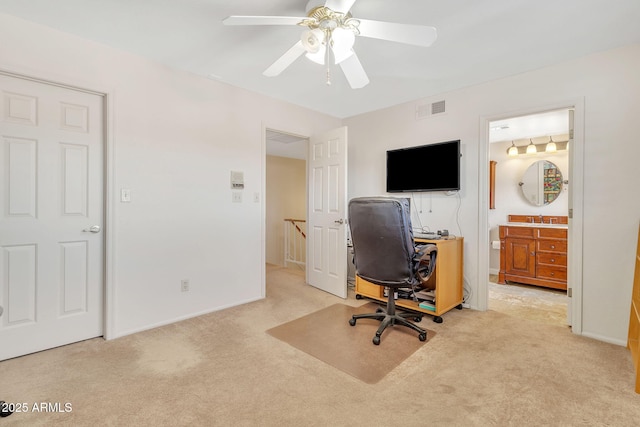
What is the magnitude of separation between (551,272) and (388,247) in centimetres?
298

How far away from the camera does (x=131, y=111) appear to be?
2529mm

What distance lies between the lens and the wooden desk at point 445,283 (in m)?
2.86

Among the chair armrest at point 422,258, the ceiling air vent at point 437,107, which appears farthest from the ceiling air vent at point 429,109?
the chair armrest at point 422,258

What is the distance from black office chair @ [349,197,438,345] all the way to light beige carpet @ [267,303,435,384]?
0.09 m

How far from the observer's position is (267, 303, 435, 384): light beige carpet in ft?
6.66

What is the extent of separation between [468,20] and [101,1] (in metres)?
2.38

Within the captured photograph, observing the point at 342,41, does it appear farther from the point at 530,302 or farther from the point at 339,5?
the point at 530,302

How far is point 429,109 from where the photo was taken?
3500 mm

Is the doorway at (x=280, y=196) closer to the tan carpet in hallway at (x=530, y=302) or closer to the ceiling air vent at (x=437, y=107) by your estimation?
the ceiling air vent at (x=437, y=107)

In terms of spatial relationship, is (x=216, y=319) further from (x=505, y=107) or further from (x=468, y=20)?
(x=505, y=107)

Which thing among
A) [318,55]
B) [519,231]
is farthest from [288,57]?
[519,231]

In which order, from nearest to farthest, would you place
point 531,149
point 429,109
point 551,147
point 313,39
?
point 313,39, point 429,109, point 551,147, point 531,149

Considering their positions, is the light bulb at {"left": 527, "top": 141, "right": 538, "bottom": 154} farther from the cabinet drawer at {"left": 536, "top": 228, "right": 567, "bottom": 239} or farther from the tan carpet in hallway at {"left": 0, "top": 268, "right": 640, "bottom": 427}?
the tan carpet in hallway at {"left": 0, "top": 268, "right": 640, "bottom": 427}

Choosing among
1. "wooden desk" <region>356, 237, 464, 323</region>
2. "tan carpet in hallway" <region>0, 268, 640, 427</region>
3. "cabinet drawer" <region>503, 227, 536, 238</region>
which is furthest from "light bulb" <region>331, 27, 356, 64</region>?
"cabinet drawer" <region>503, 227, 536, 238</region>
